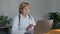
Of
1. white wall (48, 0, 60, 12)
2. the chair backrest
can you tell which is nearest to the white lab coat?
the chair backrest

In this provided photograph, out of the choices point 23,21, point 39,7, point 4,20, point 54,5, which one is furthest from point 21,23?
point 54,5

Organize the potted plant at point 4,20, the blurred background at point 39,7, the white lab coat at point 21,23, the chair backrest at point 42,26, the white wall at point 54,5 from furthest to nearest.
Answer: the white wall at point 54,5, the blurred background at point 39,7, the potted plant at point 4,20, the white lab coat at point 21,23, the chair backrest at point 42,26

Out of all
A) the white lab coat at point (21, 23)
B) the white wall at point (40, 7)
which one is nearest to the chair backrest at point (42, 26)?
the white lab coat at point (21, 23)

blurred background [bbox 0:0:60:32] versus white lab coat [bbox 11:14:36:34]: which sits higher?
blurred background [bbox 0:0:60:32]

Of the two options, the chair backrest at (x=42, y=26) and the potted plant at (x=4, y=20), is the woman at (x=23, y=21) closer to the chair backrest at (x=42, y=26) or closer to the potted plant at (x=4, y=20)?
the chair backrest at (x=42, y=26)

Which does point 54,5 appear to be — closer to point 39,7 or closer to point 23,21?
point 39,7

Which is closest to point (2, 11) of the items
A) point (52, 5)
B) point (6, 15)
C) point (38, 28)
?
point (6, 15)

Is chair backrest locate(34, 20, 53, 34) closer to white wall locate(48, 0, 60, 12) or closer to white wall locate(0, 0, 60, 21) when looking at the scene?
white wall locate(0, 0, 60, 21)

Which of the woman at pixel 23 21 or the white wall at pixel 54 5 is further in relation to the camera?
the white wall at pixel 54 5

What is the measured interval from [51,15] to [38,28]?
11.9ft

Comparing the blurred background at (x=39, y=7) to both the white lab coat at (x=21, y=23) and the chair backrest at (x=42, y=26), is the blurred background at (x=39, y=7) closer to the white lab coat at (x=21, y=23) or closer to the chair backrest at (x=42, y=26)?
the white lab coat at (x=21, y=23)

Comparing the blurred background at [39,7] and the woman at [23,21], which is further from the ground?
the blurred background at [39,7]

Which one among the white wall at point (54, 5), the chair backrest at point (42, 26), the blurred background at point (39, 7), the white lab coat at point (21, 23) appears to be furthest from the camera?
the white wall at point (54, 5)

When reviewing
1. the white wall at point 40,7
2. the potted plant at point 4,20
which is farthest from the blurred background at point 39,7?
the potted plant at point 4,20
